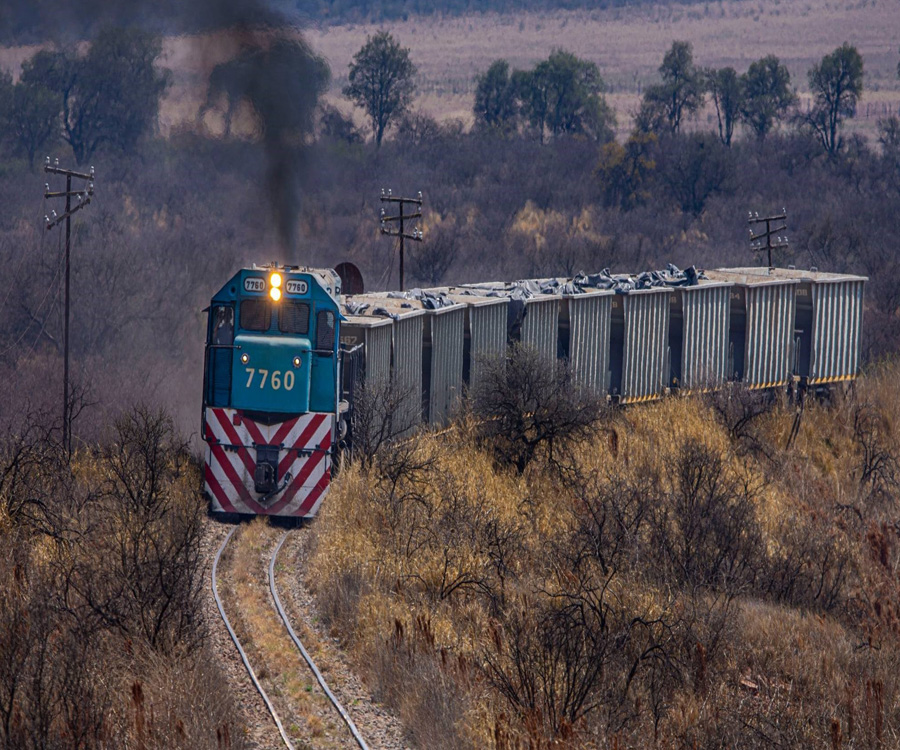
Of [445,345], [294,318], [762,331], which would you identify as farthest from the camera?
[762,331]

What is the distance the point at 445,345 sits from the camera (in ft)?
72.2

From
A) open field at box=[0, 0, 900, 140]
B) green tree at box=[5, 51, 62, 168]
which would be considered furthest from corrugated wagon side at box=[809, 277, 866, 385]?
open field at box=[0, 0, 900, 140]

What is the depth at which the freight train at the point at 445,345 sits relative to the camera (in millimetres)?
17141

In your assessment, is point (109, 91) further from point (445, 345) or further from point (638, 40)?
point (638, 40)

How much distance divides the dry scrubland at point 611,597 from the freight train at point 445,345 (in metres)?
1.03

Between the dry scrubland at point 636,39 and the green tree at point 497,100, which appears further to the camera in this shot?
the dry scrubland at point 636,39

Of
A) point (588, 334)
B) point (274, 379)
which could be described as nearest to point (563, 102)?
point (588, 334)

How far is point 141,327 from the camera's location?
1566 inches

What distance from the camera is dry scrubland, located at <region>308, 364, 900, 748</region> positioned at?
11.0m

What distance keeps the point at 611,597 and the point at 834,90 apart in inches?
2686

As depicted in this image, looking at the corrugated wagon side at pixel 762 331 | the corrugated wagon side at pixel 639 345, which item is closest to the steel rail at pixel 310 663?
the corrugated wagon side at pixel 639 345

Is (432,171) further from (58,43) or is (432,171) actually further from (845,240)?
(58,43)

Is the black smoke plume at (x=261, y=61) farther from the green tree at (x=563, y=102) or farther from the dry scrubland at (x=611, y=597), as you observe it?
the green tree at (x=563, y=102)

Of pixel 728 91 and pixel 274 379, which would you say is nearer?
pixel 274 379
